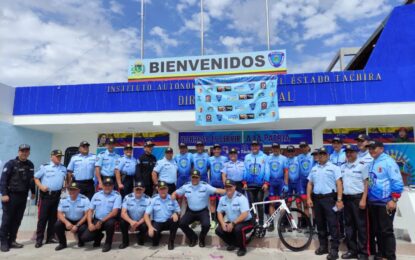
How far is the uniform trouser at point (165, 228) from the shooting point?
209 inches

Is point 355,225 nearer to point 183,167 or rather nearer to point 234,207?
point 234,207

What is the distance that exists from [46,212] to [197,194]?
2.67 meters

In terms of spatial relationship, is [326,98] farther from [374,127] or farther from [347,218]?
[347,218]

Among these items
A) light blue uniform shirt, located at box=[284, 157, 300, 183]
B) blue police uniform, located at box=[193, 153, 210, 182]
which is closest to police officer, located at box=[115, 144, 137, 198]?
blue police uniform, located at box=[193, 153, 210, 182]

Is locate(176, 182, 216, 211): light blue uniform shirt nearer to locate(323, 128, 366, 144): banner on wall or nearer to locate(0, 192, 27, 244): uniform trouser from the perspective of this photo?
locate(0, 192, 27, 244): uniform trouser

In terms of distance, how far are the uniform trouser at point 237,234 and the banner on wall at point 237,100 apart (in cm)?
424

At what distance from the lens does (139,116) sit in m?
9.74

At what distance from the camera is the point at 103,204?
5469 mm

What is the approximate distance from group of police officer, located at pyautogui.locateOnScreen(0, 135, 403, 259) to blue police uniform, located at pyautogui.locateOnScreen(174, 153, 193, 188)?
0.07 ft

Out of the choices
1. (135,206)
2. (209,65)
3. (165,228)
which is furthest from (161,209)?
(209,65)

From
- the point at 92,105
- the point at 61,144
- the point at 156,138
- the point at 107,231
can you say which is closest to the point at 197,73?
the point at 156,138

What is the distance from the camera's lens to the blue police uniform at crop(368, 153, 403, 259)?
4219 mm

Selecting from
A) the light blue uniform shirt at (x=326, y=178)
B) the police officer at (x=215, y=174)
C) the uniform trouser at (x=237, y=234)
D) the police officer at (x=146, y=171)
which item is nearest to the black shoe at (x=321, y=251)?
the light blue uniform shirt at (x=326, y=178)

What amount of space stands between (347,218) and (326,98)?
5.00 meters
